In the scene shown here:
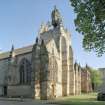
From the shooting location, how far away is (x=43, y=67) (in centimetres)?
5800

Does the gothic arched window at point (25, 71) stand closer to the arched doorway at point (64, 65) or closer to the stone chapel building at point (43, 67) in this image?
the stone chapel building at point (43, 67)

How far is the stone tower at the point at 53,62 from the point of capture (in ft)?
188

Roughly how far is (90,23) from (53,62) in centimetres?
3366

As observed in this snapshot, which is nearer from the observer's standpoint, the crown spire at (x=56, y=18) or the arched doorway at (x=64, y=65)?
the arched doorway at (x=64, y=65)

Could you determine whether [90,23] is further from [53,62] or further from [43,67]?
[53,62]

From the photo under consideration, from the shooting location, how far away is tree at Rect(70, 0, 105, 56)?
2808 centimetres

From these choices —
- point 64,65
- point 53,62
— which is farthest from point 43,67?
point 64,65

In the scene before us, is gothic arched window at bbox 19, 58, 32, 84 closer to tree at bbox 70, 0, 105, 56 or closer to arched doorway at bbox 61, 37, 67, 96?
arched doorway at bbox 61, 37, 67, 96

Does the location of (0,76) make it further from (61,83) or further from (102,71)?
(102,71)

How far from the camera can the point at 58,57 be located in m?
67.9

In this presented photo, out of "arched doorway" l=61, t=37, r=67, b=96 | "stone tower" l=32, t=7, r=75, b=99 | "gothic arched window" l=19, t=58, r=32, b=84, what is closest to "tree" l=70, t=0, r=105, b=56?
"stone tower" l=32, t=7, r=75, b=99

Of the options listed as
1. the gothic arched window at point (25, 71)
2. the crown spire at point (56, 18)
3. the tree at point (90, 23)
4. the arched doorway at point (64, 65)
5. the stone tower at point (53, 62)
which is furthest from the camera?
the crown spire at point (56, 18)

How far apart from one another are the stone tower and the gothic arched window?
5020 mm

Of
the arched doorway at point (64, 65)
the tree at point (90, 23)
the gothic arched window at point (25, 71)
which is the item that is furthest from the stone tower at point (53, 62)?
the tree at point (90, 23)
